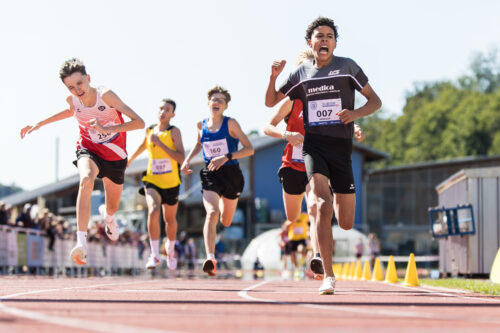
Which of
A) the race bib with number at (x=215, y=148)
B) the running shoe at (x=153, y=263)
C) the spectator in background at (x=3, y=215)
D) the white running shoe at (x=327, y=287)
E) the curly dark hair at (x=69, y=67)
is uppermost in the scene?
the curly dark hair at (x=69, y=67)

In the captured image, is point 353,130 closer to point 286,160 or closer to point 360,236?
point 286,160

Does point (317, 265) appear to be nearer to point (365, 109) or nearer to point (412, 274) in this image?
point (365, 109)

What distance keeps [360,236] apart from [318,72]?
147ft

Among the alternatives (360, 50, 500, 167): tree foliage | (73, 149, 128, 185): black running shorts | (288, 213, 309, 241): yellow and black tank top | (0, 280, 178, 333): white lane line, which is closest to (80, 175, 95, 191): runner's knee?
(73, 149, 128, 185): black running shorts

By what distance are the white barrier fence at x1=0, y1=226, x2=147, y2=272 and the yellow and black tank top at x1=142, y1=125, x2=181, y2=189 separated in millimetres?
10089

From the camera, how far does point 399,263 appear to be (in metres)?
55.9

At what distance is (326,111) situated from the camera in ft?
26.6

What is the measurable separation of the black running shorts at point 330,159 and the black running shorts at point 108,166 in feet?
9.87

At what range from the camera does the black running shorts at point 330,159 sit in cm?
802

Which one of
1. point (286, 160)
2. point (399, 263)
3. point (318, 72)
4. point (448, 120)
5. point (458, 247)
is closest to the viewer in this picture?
point (318, 72)

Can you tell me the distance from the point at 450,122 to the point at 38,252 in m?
81.4

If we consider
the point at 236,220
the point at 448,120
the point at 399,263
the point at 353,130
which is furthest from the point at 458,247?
the point at 448,120

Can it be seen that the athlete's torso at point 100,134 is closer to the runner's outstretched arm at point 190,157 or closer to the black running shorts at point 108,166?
the black running shorts at point 108,166

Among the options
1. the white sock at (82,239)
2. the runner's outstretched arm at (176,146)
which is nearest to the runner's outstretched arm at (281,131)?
the white sock at (82,239)
